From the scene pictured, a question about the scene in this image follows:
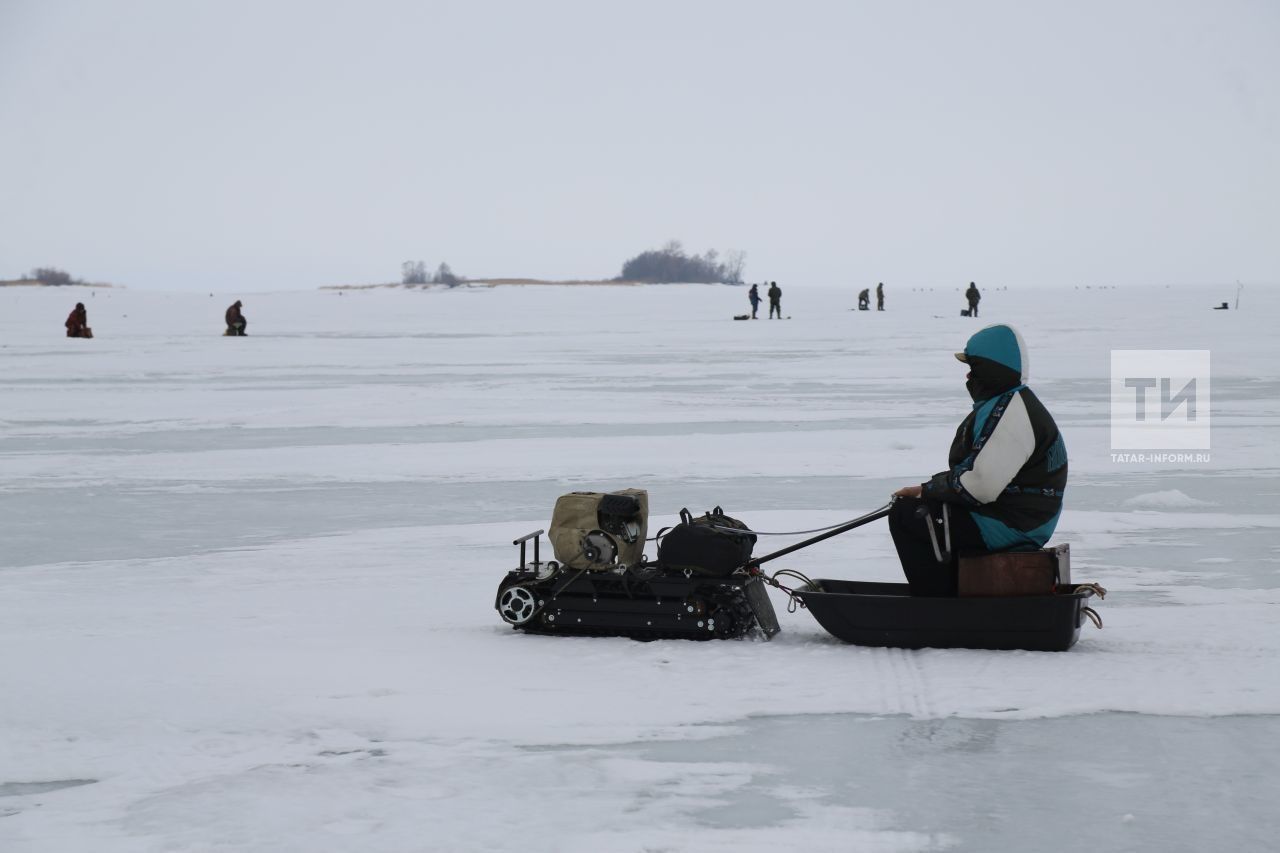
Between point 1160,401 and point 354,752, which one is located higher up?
point 1160,401

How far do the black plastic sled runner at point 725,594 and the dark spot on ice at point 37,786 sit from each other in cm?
206

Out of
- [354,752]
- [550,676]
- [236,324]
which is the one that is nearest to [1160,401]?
[550,676]

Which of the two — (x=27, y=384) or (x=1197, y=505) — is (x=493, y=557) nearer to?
(x=1197, y=505)

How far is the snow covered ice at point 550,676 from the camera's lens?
12.9 ft

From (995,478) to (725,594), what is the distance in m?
1.13

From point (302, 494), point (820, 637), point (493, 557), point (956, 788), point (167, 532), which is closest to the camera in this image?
point (956, 788)

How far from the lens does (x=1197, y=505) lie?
31.1ft

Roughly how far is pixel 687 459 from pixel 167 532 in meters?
4.52

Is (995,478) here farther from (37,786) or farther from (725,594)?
(37,786)

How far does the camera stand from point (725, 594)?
5.86 m

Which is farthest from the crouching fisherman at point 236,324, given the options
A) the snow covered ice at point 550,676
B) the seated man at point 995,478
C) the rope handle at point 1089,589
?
the rope handle at point 1089,589

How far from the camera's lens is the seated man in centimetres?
555

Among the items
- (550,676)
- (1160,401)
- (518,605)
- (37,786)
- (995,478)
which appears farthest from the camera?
(1160,401)

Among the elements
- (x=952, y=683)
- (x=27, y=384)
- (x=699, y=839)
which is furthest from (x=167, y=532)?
(x=27, y=384)
